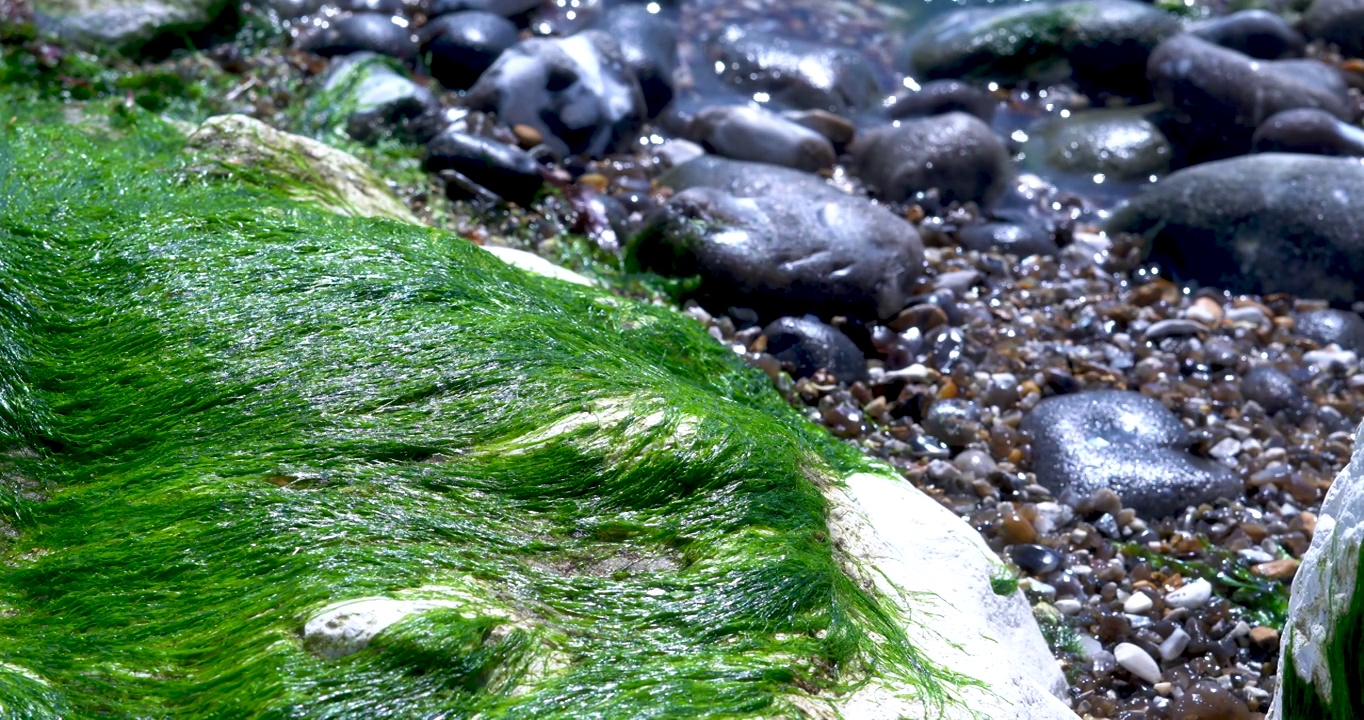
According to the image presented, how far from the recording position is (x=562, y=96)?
7.86 metres

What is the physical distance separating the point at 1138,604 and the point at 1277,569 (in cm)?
68

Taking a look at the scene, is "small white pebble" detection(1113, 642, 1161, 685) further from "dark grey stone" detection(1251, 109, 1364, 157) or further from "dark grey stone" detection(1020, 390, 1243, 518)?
"dark grey stone" detection(1251, 109, 1364, 157)

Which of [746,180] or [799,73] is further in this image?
[799,73]

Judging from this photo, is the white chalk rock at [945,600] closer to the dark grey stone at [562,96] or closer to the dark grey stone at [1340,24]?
the dark grey stone at [562,96]

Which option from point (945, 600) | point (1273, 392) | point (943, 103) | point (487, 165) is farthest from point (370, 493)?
point (943, 103)

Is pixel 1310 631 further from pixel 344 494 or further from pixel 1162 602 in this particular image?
pixel 344 494

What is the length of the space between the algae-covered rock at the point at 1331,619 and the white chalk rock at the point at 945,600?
2.03 feet

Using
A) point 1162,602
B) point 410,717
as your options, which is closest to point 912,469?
point 1162,602

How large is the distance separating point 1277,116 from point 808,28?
3982 millimetres

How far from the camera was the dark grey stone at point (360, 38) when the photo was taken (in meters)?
8.24

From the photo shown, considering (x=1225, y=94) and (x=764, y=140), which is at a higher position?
(x=764, y=140)

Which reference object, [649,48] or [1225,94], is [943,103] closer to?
[1225,94]

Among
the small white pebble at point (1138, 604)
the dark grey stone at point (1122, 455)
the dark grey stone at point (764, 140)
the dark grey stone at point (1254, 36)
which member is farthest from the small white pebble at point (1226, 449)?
the dark grey stone at point (1254, 36)

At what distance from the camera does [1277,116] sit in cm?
855
